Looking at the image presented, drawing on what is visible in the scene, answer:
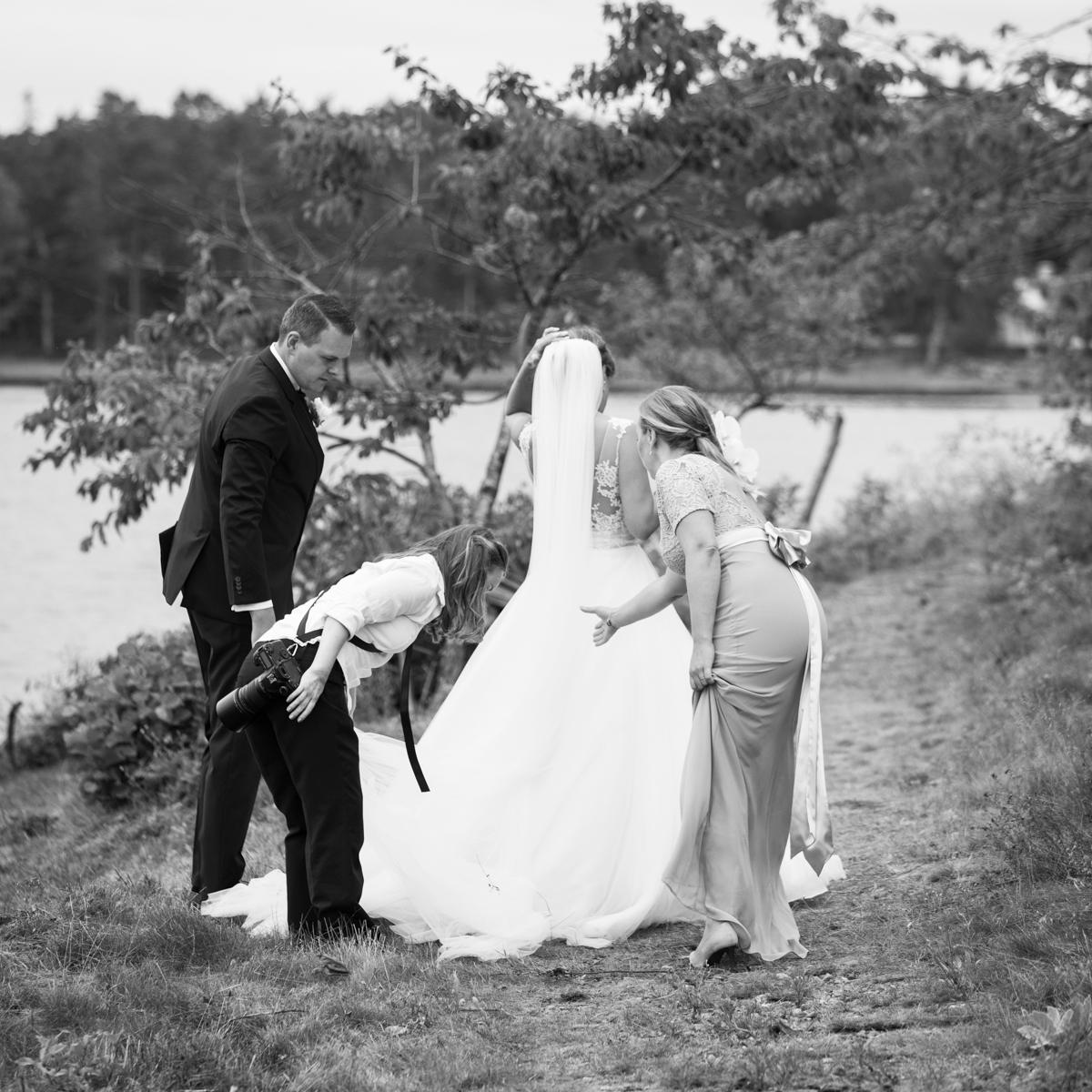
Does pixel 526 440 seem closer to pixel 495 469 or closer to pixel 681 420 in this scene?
pixel 681 420

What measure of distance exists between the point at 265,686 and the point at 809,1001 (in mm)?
1892

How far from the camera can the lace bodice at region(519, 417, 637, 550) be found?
18.7 ft

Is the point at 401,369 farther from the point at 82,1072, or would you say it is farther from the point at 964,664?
the point at 82,1072

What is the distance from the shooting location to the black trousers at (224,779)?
5.42m

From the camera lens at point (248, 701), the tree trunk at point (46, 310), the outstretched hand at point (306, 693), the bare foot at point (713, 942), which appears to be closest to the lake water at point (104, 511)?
the tree trunk at point (46, 310)

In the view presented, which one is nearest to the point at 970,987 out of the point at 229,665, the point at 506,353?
the point at 229,665

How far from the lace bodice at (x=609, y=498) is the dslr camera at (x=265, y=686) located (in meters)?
1.52

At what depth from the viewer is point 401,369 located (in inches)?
355

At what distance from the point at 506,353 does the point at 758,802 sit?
→ 5512 millimetres

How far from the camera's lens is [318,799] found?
15.6 feet

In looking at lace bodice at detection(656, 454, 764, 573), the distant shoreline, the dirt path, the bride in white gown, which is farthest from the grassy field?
the distant shoreline

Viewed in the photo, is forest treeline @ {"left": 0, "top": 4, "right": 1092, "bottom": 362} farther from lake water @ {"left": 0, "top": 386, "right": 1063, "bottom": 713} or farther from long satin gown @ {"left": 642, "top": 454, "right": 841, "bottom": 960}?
long satin gown @ {"left": 642, "top": 454, "right": 841, "bottom": 960}

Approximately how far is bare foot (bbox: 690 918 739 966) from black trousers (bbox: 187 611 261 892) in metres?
1.83

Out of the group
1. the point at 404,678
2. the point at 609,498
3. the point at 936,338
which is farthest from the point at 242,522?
the point at 936,338
